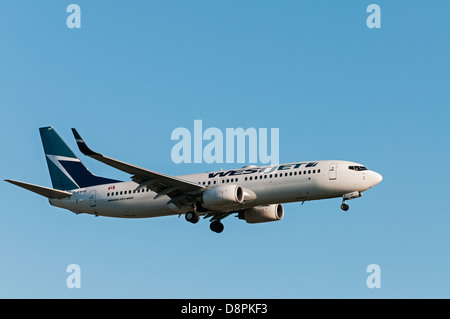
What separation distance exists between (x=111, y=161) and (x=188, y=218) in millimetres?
8413

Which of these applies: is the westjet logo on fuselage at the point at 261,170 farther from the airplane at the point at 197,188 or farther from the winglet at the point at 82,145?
the winglet at the point at 82,145

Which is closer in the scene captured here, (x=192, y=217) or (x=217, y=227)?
(x=192, y=217)

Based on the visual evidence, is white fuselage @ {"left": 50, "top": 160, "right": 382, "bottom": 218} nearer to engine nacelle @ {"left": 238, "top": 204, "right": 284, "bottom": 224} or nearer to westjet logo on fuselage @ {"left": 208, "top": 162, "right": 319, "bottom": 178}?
westjet logo on fuselage @ {"left": 208, "top": 162, "right": 319, "bottom": 178}

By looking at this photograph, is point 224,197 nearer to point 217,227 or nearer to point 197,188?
point 197,188

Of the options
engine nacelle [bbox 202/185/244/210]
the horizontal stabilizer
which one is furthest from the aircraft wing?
the horizontal stabilizer

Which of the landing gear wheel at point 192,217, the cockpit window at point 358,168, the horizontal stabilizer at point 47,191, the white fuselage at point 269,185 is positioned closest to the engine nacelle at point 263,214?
the white fuselage at point 269,185

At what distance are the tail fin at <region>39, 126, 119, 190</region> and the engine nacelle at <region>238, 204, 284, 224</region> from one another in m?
10.8

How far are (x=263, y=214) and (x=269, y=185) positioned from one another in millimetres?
6565

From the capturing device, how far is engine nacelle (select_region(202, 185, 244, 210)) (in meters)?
58.5

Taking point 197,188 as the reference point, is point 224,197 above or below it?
below

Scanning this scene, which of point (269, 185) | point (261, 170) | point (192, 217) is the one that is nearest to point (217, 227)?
point (192, 217)

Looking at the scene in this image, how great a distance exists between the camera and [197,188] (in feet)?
199

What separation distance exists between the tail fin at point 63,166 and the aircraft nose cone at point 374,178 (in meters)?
20.5

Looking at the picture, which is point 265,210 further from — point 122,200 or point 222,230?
point 122,200
